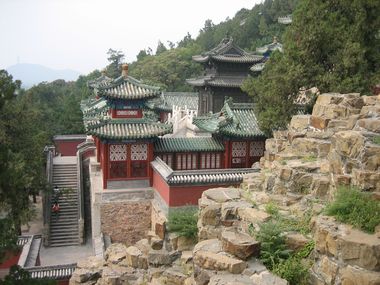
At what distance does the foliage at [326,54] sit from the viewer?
16.0 metres

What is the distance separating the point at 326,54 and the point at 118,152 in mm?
9985

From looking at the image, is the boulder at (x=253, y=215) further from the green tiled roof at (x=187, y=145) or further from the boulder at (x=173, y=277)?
the green tiled roof at (x=187, y=145)

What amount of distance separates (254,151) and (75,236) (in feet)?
33.1

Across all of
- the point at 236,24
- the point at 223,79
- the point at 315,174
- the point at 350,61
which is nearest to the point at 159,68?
the point at 236,24

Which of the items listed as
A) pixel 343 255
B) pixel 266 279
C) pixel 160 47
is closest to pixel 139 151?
pixel 266 279

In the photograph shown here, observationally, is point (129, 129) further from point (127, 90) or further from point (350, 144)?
point (350, 144)

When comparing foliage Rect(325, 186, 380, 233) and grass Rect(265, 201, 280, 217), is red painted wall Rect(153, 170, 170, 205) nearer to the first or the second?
grass Rect(265, 201, 280, 217)

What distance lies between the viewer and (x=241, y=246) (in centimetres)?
839

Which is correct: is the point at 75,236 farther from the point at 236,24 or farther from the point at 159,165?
the point at 236,24

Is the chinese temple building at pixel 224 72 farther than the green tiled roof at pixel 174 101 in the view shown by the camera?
No

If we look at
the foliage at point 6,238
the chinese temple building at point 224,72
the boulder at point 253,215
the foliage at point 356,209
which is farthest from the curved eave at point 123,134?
the foliage at point 356,209

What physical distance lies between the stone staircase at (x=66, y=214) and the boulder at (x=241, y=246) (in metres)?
14.0

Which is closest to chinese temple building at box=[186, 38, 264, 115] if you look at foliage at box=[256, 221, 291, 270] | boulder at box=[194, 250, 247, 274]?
foliage at box=[256, 221, 291, 270]

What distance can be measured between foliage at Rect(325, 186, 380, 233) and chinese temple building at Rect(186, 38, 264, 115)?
65.3 ft
